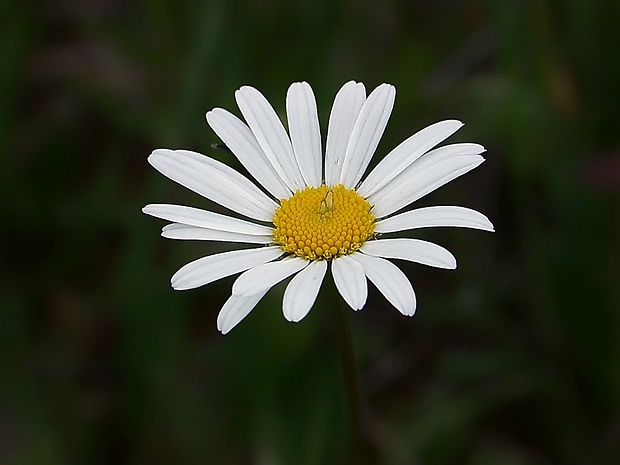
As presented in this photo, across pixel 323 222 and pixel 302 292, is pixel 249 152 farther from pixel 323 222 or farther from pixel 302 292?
pixel 302 292

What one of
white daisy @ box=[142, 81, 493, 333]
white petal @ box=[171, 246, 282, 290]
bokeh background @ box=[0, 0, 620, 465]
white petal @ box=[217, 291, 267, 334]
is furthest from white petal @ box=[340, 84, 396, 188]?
bokeh background @ box=[0, 0, 620, 465]

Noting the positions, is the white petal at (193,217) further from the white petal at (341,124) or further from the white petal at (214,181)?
the white petal at (341,124)

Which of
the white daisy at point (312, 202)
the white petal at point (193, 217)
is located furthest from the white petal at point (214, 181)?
the white petal at point (193, 217)

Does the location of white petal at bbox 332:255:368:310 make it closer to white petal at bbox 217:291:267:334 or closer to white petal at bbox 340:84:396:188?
white petal at bbox 217:291:267:334

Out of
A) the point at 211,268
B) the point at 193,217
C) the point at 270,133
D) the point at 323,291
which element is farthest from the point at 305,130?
the point at 323,291

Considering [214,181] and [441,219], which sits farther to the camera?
[214,181]
